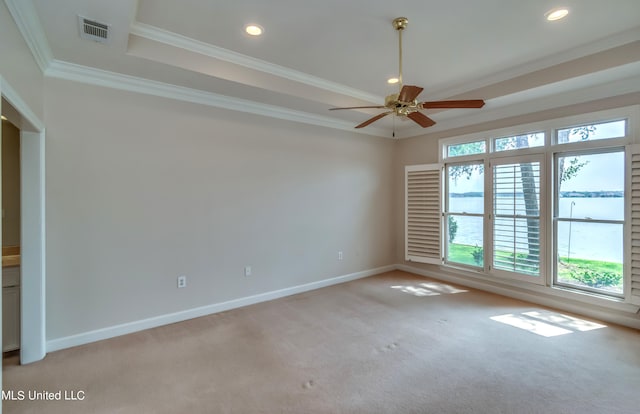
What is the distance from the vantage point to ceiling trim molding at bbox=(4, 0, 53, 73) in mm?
2010

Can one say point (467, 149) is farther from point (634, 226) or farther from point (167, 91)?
point (167, 91)

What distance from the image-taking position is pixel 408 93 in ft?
8.15

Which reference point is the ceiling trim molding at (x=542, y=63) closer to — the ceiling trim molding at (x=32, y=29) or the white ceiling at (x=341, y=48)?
the white ceiling at (x=341, y=48)

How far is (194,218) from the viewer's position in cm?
362

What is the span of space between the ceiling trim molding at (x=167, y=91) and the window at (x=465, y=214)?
246cm

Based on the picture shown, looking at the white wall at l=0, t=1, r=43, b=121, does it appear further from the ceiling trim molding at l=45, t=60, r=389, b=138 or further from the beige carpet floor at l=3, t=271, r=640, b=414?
the beige carpet floor at l=3, t=271, r=640, b=414

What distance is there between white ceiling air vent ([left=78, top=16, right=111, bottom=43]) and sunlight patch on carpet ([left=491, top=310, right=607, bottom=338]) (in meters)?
4.86

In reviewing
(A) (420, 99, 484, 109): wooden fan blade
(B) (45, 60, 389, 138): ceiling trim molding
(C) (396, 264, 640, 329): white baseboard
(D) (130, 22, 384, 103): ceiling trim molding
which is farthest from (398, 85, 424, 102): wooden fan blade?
(C) (396, 264, 640, 329): white baseboard

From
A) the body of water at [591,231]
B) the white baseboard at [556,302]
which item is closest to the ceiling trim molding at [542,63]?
the body of water at [591,231]

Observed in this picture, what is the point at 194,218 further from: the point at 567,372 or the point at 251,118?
the point at 567,372

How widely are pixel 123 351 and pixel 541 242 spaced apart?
16.8 ft

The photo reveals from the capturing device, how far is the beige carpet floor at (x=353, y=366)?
2164 millimetres

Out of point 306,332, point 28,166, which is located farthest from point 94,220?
point 306,332

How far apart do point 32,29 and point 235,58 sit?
5.28 ft
